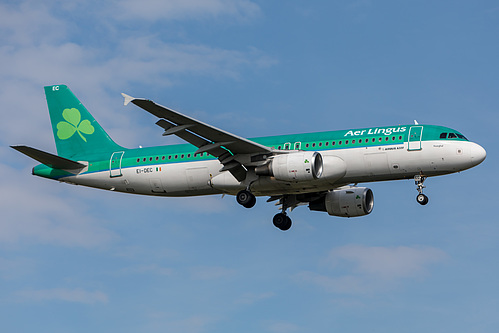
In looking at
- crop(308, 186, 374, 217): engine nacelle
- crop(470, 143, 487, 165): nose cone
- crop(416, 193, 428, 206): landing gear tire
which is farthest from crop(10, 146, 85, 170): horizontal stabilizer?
crop(470, 143, 487, 165): nose cone

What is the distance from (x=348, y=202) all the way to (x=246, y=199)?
22.6 ft

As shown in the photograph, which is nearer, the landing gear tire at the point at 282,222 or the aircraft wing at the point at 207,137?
the aircraft wing at the point at 207,137

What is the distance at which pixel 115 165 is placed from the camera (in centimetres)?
4588

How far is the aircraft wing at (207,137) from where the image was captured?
3808 centimetres

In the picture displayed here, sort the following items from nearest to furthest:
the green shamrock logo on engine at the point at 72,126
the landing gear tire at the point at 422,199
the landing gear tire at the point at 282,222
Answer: the landing gear tire at the point at 422,199
the landing gear tire at the point at 282,222
the green shamrock logo on engine at the point at 72,126

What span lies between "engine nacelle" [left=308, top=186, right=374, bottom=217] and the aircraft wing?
243 inches

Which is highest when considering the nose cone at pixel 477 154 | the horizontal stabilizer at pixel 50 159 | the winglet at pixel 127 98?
the nose cone at pixel 477 154

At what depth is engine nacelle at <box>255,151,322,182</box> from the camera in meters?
39.9

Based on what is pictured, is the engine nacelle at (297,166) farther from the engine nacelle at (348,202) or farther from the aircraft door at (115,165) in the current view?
the aircraft door at (115,165)

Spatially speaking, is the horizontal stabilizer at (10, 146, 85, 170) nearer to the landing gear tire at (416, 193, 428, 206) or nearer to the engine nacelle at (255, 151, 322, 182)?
the engine nacelle at (255, 151, 322, 182)

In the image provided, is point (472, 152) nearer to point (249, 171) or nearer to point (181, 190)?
point (249, 171)

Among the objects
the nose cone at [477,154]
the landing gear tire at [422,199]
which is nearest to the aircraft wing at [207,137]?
the landing gear tire at [422,199]

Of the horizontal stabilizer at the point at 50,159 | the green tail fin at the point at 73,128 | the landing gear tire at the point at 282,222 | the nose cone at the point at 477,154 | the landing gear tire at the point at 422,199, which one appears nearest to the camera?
the nose cone at the point at 477,154

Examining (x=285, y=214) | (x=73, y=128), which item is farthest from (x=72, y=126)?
(x=285, y=214)
